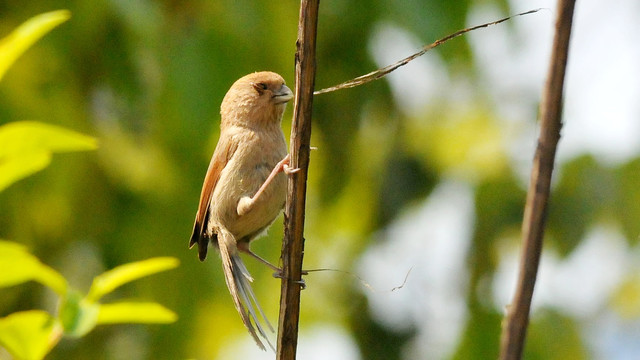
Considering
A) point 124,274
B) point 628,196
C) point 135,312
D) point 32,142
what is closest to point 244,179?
point 124,274

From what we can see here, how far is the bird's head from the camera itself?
459cm

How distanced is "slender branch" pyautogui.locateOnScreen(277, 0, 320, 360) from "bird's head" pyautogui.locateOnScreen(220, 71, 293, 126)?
228 cm

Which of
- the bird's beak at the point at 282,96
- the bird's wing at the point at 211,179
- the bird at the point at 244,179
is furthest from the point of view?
the bird's beak at the point at 282,96

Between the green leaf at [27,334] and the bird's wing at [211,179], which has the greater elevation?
the bird's wing at [211,179]

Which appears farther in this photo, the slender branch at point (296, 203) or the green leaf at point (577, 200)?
the green leaf at point (577, 200)

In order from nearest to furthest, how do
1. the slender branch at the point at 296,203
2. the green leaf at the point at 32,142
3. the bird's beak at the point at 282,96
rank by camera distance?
the green leaf at the point at 32,142 → the slender branch at the point at 296,203 → the bird's beak at the point at 282,96

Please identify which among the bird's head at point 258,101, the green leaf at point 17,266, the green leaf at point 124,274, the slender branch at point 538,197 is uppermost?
the bird's head at point 258,101

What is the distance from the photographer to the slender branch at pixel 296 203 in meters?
2.18

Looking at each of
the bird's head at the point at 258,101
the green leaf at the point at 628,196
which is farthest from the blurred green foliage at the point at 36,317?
the green leaf at the point at 628,196

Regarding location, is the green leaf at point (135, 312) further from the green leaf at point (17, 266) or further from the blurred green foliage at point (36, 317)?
the green leaf at point (17, 266)

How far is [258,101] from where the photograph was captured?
15.2 ft

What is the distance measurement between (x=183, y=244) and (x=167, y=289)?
16.2 inches

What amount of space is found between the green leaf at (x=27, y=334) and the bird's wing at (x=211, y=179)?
247 centimetres

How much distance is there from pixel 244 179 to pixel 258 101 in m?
0.51
